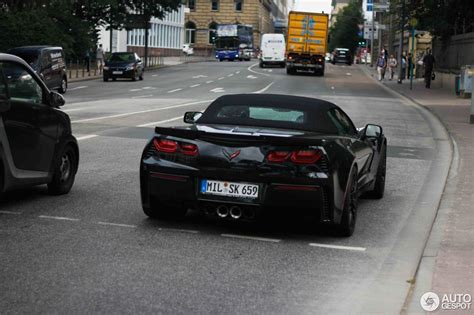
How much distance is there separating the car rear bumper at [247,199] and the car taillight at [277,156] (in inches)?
6.5

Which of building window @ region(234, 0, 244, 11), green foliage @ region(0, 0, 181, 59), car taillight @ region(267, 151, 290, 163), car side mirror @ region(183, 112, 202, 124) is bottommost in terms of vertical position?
car taillight @ region(267, 151, 290, 163)

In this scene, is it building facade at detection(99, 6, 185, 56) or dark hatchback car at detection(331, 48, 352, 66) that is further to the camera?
dark hatchback car at detection(331, 48, 352, 66)

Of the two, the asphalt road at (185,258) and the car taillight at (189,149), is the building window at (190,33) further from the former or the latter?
the car taillight at (189,149)

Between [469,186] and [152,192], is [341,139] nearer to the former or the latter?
[152,192]

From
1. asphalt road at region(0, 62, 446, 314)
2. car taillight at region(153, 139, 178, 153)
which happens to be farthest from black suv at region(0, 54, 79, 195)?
car taillight at region(153, 139, 178, 153)

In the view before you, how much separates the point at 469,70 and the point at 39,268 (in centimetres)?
3094

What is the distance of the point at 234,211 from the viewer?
289 inches

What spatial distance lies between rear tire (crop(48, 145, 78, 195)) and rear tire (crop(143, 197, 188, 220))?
1.59 m

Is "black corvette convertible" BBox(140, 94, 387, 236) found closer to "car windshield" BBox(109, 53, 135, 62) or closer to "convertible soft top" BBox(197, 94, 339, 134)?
"convertible soft top" BBox(197, 94, 339, 134)

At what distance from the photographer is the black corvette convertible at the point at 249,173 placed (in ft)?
23.2

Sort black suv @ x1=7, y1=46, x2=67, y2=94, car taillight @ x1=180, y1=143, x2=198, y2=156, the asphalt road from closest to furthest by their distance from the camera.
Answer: the asphalt road, car taillight @ x1=180, y1=143, x2=198, y2=156, black suv @ x1=7, y1=46, x2=67, y2=94

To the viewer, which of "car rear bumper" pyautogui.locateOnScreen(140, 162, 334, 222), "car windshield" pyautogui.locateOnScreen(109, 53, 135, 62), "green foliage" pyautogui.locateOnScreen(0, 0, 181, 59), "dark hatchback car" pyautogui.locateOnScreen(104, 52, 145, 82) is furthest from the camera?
"car windshield" pyautogui.locateOnScreen(109, 53, 135, 62)

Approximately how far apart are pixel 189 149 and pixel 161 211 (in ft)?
2.87

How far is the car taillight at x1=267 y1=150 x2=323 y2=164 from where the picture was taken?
7090 millimetres
